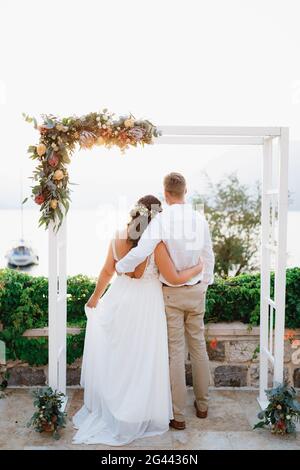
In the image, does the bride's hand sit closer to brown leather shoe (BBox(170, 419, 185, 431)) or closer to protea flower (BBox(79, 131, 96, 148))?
brown leather shoe (BBox(170, 419, 185, 431))

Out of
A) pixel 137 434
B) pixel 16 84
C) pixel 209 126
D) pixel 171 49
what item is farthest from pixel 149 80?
pixel 137 434

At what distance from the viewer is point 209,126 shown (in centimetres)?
309

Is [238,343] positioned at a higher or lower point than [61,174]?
lower

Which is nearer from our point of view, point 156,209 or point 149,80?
point 156,209

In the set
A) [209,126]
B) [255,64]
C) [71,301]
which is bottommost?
[71,301]

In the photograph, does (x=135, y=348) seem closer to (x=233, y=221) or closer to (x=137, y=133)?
(x=137, y=133)

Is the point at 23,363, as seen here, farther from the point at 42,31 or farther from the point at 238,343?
the point at 42,31

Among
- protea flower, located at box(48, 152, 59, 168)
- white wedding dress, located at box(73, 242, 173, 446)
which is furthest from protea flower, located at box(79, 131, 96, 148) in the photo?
white wedding dress, located at box(73, 242, 173, 446)

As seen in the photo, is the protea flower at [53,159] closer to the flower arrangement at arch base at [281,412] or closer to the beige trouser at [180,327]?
the beige trouser at [180,327]

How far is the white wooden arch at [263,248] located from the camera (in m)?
3.10

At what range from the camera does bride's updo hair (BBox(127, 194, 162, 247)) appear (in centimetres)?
306

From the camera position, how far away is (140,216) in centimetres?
306
